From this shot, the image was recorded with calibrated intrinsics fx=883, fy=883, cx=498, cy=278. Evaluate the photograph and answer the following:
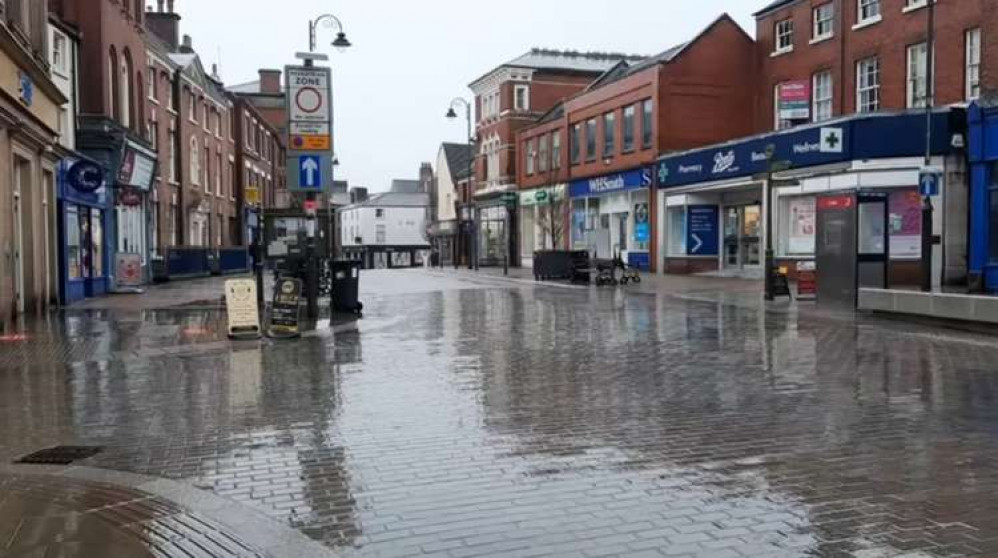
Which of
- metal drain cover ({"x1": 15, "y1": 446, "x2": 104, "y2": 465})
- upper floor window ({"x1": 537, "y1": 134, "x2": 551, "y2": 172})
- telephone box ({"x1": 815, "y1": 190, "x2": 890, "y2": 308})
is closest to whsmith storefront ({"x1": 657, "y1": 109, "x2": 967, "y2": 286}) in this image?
telephone box ({"x1": 815, "y1": 190, "x2": 890, "y2": 308})

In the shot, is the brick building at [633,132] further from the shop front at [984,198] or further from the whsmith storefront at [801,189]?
the shop front at [984,198]

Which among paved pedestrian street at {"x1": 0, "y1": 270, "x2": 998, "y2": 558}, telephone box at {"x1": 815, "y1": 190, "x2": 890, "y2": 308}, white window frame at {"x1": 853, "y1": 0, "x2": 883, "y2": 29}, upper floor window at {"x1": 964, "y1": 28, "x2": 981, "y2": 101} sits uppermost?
white window frame at {"x1": 853, "y1": 0, "x2": 883, "y2": 29}

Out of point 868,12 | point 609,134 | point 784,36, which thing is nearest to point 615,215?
point 609,134

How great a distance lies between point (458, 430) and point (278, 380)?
3.81 meters

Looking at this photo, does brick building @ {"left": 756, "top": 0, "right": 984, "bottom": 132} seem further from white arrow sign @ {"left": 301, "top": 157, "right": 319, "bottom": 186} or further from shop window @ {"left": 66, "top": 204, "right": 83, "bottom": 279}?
shop window @ {"left": 66, "top": 204, "right": 83, "bottom": 279}

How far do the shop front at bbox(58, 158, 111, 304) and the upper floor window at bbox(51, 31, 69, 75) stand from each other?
10.3ft

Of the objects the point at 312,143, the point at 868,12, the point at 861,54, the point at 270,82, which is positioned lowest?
the point at 312,143

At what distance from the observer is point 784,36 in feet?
114

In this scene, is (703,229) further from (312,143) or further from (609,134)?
(312,143)

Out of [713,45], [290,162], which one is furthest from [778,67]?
[290,162]

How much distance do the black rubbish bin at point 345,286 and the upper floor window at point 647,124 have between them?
22.3 metres

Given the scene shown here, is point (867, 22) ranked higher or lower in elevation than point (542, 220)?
higher

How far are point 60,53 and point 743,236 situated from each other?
24544mm

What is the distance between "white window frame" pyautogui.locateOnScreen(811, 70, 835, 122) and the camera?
31578 millimetres
